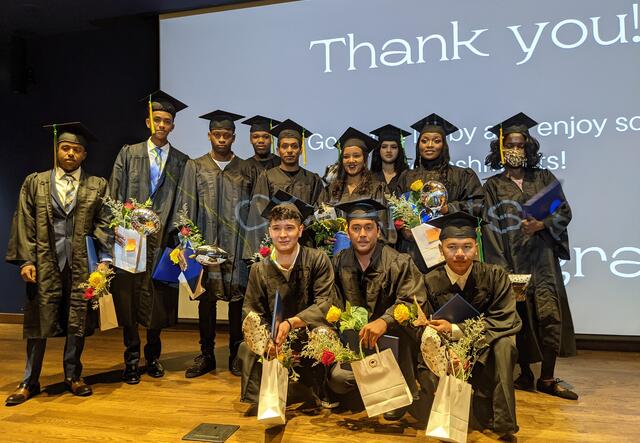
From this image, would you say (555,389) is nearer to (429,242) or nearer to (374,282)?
(429,242)

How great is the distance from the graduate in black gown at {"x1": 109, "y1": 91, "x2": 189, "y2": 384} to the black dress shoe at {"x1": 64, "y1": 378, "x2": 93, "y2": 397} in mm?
322

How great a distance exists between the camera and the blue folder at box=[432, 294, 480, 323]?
107 inches

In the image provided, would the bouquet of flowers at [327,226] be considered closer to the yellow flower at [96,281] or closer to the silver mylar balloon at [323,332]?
the silver mylar balloon at [323,332]

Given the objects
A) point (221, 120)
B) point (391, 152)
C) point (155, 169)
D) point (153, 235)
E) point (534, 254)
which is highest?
point (221, 120)

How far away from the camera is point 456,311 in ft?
9.02

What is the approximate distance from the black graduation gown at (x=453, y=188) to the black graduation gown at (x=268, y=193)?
629mm

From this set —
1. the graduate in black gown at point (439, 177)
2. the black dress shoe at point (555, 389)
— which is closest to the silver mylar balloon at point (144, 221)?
the graduate in black gown at point (439, 177)

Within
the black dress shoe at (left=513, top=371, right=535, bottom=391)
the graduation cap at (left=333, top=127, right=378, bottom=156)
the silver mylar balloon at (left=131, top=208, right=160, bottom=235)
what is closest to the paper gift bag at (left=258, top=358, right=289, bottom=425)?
the silver mylar balloon at (left=131, top=208, right=160, bottom=235)

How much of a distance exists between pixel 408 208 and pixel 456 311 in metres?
0.93

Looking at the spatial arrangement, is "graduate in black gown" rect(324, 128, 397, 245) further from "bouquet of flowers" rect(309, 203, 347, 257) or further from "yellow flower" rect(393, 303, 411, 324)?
"yellow flower" rect(393, 303, 411, 324)

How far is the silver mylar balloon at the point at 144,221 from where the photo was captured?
3.65 metres

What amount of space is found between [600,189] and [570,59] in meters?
1.14

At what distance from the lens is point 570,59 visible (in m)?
4.70

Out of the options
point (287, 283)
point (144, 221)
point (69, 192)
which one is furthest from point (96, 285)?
point (287, 283)
